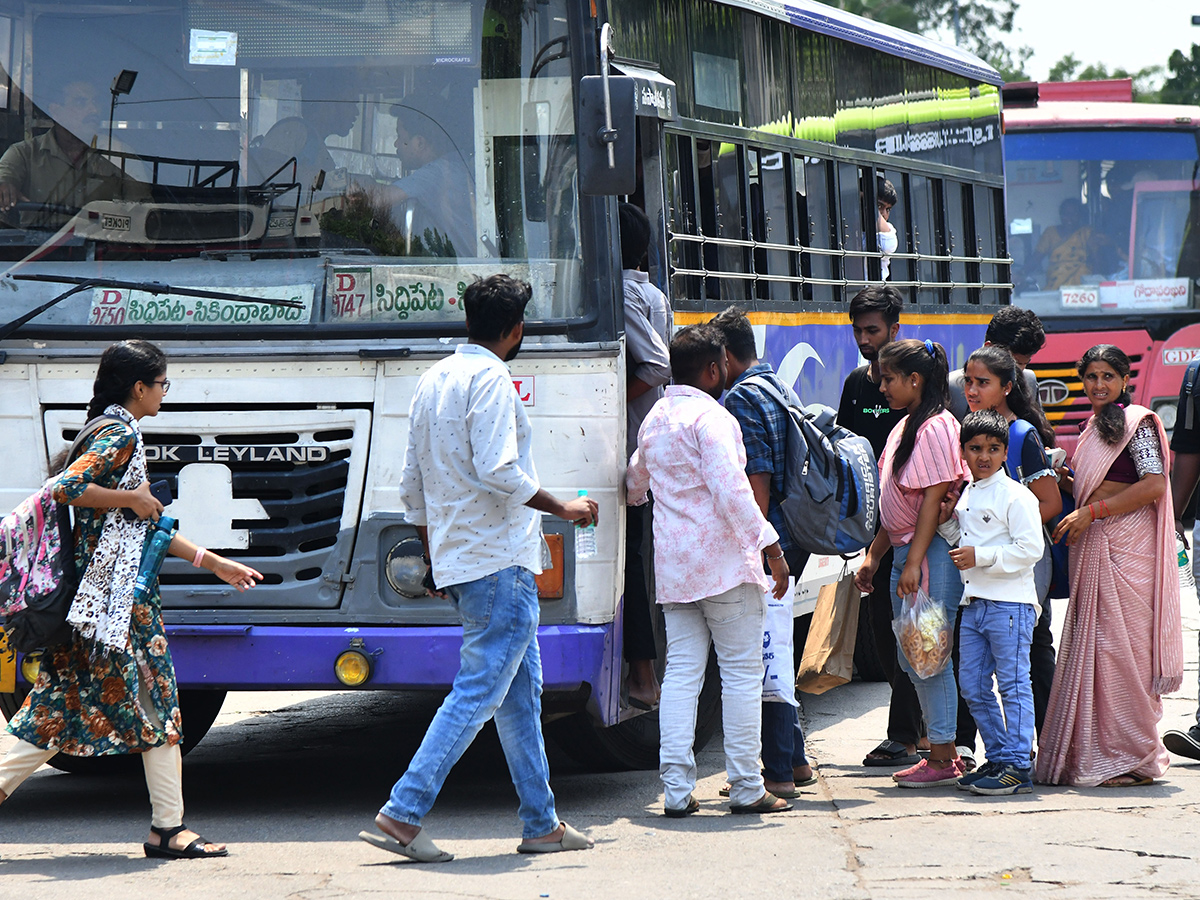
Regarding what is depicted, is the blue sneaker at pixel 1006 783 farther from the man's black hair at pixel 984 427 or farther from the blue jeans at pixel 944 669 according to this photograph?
the man's black hair at pixel 984 427

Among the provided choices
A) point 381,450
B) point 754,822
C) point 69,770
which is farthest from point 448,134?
point 69,770

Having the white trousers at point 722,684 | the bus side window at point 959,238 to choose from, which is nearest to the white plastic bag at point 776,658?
the white trousers at point 722,684

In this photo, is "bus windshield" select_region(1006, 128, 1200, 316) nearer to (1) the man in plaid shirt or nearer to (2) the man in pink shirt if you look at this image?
(1) the man in plaid shirt

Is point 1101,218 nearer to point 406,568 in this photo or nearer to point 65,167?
point 406,568

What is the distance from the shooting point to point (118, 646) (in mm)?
5305

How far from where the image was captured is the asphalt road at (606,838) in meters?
5.07

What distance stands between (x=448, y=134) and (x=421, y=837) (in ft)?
7.75

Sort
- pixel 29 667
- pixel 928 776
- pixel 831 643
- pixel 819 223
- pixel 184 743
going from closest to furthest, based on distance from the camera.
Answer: pixel 29 667, pixel 928 776, pixel 184 743, pixel 831 643, pixel 819 223

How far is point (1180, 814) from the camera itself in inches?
238

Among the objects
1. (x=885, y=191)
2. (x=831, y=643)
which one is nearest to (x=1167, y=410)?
(x=885, y=191)

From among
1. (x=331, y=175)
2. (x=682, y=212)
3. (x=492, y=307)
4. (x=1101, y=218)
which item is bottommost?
(x=492, y=307)

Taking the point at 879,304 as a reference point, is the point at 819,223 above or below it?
above

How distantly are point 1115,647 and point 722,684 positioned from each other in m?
1.62

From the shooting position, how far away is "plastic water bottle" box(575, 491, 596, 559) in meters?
5.92
